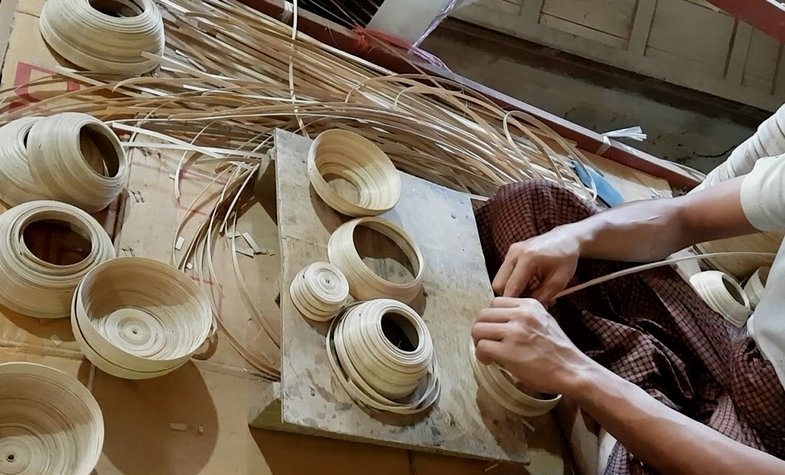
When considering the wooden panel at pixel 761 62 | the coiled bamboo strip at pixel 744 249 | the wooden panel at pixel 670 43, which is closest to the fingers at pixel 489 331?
the coiled bamboo strip at pixel 744 249

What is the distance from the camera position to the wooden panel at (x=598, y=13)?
349 centimetres

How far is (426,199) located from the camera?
192cm

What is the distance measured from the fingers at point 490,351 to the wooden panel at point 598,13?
7.56ft

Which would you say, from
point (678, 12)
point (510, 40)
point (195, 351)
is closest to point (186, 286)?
point (195, 351)

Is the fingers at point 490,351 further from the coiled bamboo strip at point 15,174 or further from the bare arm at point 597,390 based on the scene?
the coiled bamboo strip at point 15,174

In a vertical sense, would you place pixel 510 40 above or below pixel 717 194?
below

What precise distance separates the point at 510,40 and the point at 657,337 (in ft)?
6.28

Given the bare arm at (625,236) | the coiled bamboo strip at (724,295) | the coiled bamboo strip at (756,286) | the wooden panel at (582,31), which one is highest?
the bare arm at (625,236)

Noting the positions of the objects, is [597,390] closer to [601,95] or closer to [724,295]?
[724,295]

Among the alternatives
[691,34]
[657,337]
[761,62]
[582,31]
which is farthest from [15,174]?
[761,62]

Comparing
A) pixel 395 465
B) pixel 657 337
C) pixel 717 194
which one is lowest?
pixel 395 465

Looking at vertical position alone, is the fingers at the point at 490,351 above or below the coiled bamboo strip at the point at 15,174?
below

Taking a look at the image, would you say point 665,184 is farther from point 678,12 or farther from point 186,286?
point 186,286

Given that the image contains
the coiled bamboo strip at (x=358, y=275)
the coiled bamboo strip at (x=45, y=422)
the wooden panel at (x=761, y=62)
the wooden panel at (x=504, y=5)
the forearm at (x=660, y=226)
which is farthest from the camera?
the wooden panel at (x=761, y=62)
